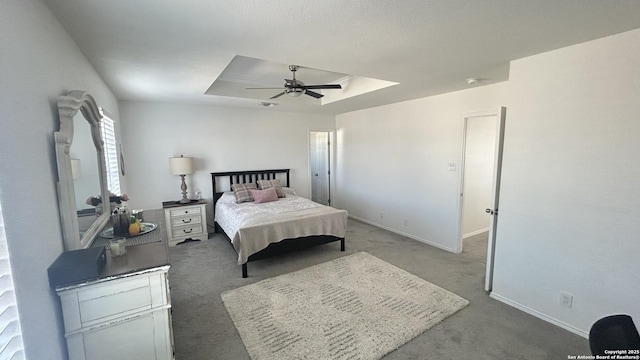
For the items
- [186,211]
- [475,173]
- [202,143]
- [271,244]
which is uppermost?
[202,143]

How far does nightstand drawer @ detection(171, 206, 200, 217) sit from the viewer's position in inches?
174

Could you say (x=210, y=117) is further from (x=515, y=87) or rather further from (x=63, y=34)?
(x=515, y=87)

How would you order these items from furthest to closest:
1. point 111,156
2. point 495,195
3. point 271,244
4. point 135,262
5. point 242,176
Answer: point 242,176, point 271,244, point 111,156, point 495,195, point 135,262

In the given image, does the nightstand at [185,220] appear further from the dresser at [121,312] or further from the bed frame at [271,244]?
the dresser at [121,312]

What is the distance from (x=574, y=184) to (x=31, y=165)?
3.61m

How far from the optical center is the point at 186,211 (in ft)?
14.8

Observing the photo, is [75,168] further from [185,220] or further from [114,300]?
[185,220]

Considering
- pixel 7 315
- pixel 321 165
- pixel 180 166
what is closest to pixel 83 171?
pixel 7 315

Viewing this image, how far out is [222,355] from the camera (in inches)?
82.0

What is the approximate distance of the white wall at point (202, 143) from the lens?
14.5 ft

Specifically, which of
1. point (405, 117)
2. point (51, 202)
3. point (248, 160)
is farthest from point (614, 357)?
point (248, 160)

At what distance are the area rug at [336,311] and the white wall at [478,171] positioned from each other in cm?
210

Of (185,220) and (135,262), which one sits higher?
(135,262)

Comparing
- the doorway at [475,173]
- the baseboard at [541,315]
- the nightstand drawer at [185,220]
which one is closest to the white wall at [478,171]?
the doorway at [475,173]
